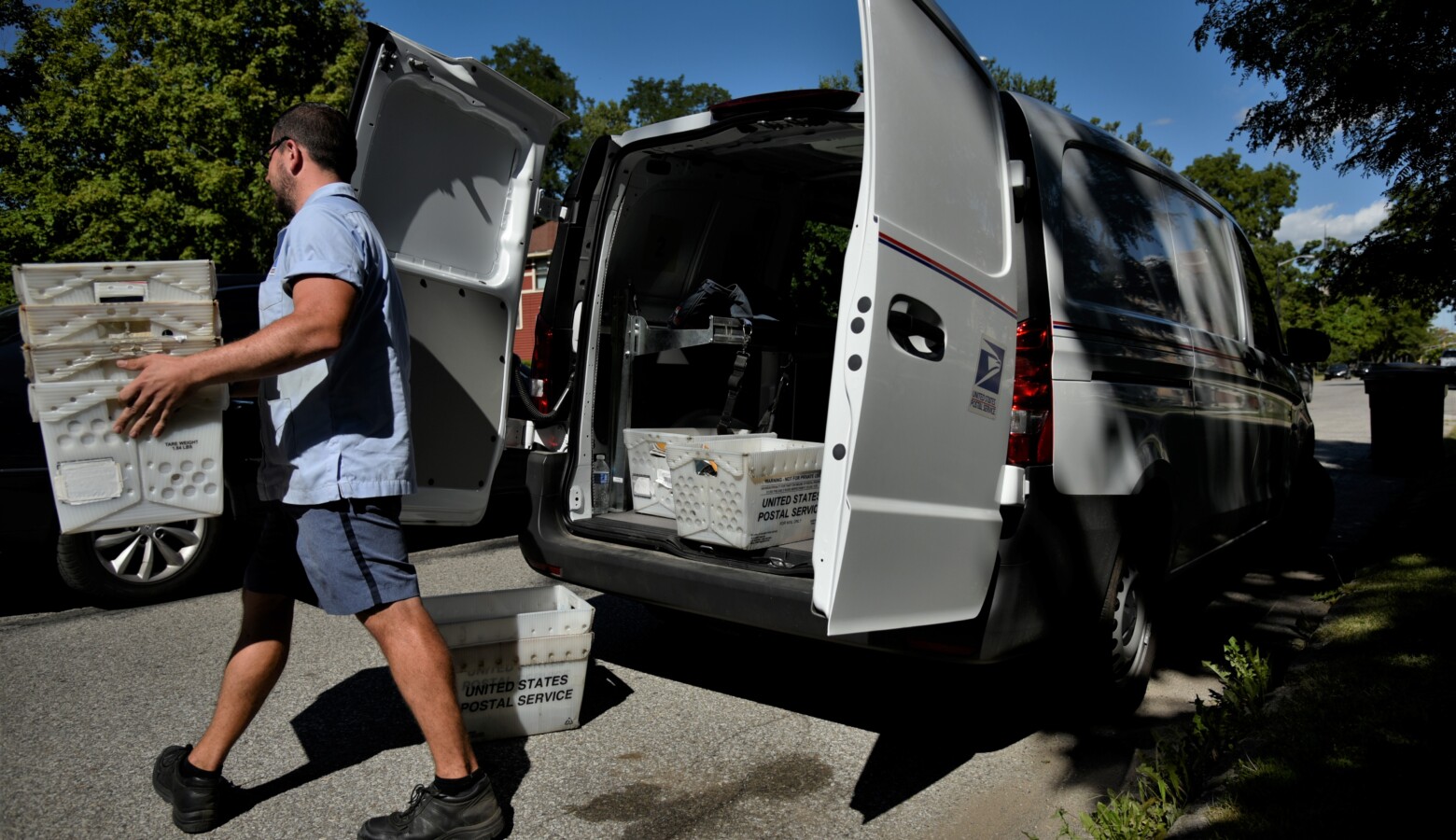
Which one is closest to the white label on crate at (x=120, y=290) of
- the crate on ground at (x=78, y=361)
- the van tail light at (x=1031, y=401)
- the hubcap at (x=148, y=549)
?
the crate on ground at (x=78, y=361)

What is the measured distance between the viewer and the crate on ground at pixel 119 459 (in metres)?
2.47

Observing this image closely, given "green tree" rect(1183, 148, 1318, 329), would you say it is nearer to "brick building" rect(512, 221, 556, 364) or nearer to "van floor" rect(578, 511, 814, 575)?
"brick building" rect(512, 221, 556, 364)

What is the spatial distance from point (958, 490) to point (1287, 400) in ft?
12.8

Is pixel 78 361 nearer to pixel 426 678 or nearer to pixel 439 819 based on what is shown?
pixel 426 678

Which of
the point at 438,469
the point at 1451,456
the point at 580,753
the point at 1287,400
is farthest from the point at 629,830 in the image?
the point at 1451,456

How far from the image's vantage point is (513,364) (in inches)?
162

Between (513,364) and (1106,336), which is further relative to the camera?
(513,364)

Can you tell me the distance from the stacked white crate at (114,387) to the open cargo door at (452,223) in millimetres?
992

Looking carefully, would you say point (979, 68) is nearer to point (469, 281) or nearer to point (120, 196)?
point (469, 281)

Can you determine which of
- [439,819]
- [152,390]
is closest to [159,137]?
[152,390]

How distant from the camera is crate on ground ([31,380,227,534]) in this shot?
2467mm

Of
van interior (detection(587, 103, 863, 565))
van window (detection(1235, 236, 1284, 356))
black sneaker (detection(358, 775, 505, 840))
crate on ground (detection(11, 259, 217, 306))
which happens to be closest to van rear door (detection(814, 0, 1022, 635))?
van interior (detection(587, 103, 863, 565))

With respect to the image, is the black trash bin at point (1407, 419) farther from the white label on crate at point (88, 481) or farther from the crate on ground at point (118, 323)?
the white label on crate at point (88, 481)

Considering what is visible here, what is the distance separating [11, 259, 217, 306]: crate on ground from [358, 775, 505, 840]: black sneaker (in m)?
1.49
